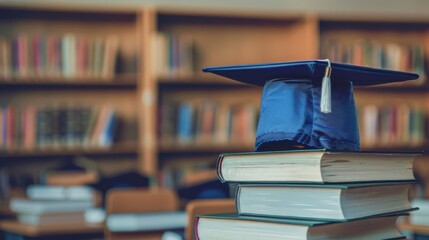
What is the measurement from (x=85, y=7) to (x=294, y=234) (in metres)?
4.08

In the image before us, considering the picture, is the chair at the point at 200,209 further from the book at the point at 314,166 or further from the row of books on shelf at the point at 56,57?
the row of books on shelf at the point at 56,57

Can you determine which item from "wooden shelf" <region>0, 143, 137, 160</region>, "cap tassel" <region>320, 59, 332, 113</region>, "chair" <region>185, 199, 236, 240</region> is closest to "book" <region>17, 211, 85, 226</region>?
"chair" <region>185, 199, 236, 240</region>

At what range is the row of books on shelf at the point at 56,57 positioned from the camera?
16.1 feet

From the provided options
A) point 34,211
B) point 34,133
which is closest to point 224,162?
point 34,211

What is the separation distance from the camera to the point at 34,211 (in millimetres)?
3217

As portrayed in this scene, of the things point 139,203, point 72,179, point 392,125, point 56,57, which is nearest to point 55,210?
point 139,203

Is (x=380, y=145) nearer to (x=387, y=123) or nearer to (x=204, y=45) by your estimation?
(x=387, y=123)

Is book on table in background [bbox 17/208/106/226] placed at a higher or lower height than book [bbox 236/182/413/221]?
lower

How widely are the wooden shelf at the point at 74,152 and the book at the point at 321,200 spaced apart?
3.77 m

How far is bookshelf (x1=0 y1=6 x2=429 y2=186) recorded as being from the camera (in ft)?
16.7

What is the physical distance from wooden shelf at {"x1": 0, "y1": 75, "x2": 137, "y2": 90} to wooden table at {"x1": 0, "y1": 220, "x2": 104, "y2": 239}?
144 cm

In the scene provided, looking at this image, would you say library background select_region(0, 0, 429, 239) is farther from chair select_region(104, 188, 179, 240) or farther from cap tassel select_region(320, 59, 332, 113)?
cap tassel select_region(320, 59, 332, 113)

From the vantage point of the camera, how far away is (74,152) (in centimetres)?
502

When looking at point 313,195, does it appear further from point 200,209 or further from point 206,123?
point 206,123
